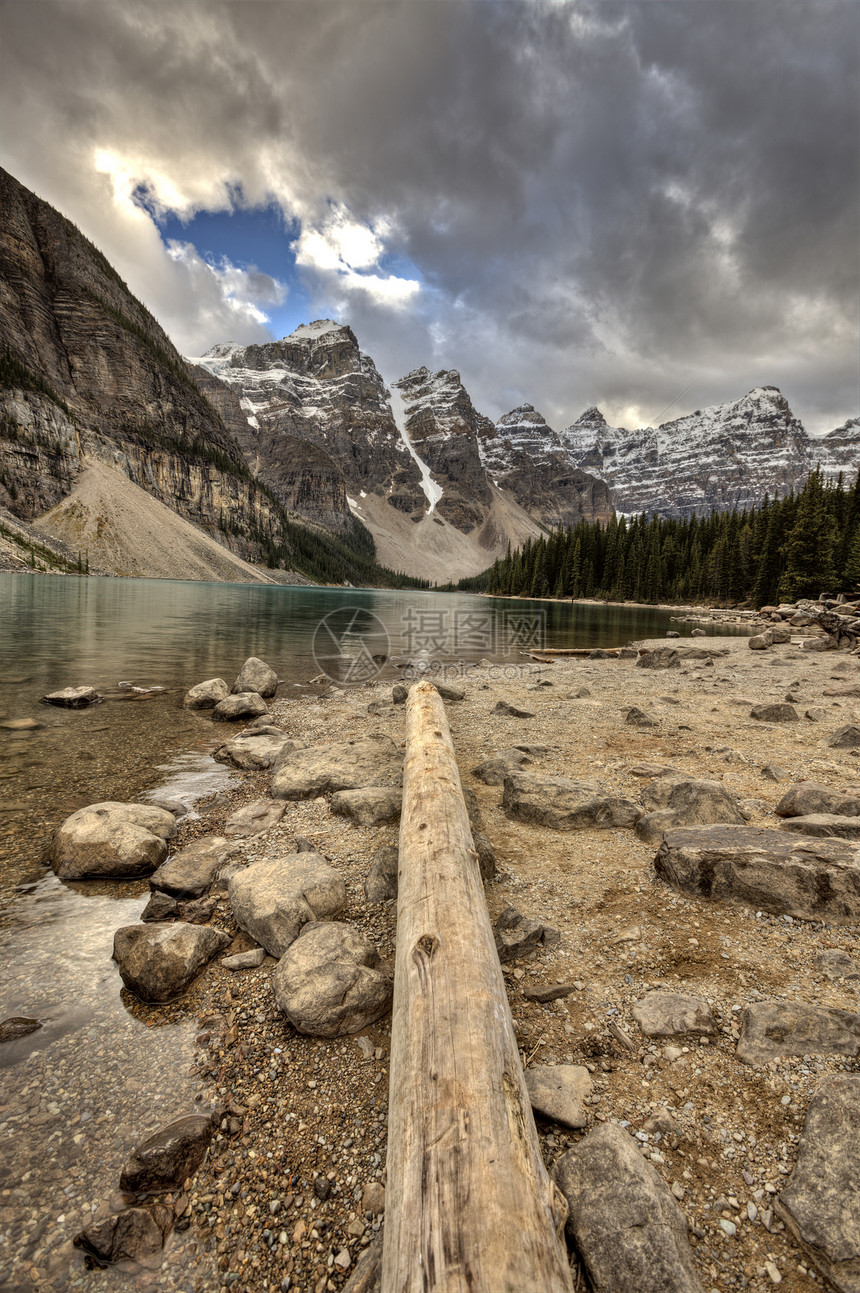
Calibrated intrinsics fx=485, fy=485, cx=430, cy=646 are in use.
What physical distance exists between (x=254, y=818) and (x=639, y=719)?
302 inches

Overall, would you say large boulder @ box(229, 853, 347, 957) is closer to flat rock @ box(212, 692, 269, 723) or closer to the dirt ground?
the dirt ground

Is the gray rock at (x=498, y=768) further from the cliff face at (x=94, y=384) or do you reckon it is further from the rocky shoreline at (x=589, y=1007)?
the cliff face at (x=94, y=384)

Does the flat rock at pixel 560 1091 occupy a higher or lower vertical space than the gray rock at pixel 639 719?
lower

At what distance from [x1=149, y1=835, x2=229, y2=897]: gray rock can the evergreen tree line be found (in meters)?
59.7

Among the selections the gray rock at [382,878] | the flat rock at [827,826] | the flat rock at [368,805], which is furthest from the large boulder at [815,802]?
the flat rock at [368,805]

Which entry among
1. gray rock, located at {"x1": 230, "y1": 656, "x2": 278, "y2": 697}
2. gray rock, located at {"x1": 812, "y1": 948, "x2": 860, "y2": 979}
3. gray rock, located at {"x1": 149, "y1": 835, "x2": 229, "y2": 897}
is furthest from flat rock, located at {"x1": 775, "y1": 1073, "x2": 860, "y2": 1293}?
gray rock, located at {"x1": 230, "y1": 656, "x2": 278, "y2": 697}

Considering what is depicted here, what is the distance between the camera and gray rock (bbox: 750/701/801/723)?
9.71 metres

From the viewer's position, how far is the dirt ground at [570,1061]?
7.05 ft

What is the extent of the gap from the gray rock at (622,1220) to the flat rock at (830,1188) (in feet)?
1.57

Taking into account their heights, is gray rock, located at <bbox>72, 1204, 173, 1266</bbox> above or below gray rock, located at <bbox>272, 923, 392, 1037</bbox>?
below

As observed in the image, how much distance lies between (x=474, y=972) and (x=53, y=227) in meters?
211

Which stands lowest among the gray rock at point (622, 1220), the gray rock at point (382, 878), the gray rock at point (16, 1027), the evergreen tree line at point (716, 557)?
the gray rock at point (16, 1027)

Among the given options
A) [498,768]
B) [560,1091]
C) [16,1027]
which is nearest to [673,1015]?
[560,1091]

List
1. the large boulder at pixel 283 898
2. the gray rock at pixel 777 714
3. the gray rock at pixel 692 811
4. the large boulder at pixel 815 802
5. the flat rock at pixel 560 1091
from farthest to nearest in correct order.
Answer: the gray rock at pixel 777 714
the gray rock at pixel 692 811
the large boulder at pixel 815 802
the large boulder at pixel 283 898
the flat rock at pixel 560 1091
